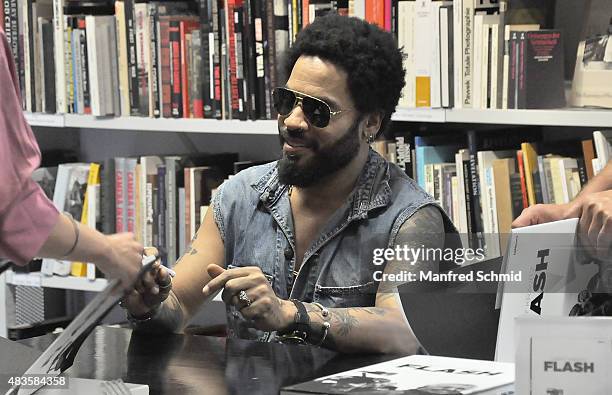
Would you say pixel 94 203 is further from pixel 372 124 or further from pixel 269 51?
pixel 372 124

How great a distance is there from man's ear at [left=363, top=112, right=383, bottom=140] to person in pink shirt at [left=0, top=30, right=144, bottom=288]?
977mm

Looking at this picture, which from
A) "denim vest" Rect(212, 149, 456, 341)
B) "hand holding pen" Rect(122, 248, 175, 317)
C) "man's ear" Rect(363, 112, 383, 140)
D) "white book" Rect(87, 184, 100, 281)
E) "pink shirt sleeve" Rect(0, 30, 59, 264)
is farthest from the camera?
"white book" Rect(87, 184, 100, 281)

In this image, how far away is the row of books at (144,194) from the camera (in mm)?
3049

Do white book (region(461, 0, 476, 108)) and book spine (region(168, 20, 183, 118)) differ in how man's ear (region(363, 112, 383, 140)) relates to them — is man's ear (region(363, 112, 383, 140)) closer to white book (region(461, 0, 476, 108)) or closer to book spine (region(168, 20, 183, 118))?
white book (region(461, 0, 476, 108))

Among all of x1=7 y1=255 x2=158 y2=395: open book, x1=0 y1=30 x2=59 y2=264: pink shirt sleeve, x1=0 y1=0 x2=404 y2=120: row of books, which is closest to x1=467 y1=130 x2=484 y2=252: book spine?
x1=0 y1=0 x2=404 y2=120: row of books

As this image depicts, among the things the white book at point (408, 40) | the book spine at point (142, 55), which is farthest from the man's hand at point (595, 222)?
the book spine at point (142, 55)

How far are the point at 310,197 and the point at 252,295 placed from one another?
0.43 m

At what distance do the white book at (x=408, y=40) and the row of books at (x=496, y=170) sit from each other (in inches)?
4.2

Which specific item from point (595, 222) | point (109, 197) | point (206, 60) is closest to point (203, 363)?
point (595, 222)

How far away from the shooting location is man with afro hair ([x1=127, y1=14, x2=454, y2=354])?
2002 millimetres

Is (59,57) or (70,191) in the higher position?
(59,57)

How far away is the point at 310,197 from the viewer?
83.0 inches

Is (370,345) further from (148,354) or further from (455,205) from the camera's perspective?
(455,205)

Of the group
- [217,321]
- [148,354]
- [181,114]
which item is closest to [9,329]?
[217,321]
